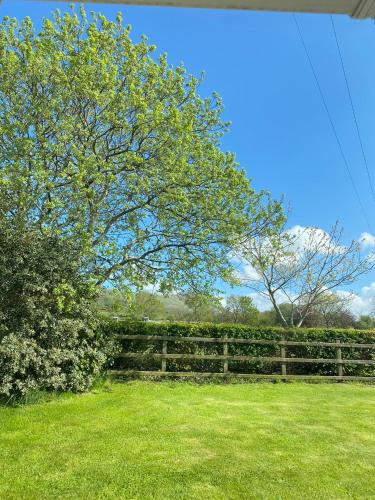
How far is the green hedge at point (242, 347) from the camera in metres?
12.1

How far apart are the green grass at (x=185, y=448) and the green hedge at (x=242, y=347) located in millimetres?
2511

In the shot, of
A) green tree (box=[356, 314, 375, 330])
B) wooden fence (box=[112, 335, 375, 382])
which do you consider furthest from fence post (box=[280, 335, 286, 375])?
green tree (box=[356, 314, 375, 330])

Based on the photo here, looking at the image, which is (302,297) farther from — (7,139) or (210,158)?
(7,139)

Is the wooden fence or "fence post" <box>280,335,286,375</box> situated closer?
the wooden fence

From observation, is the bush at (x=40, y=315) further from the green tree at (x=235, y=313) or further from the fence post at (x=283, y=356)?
the green tree at (x=235, y=313)

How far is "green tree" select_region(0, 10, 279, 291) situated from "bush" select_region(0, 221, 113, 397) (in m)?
0.60

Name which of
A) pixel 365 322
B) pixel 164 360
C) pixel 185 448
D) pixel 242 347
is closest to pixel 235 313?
pixel 365 322

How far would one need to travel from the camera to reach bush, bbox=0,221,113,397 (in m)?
8.38

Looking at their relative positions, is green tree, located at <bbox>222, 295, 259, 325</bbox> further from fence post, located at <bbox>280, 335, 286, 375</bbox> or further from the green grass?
the green grass

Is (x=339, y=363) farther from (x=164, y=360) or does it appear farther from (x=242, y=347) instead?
(x=164, y=360)

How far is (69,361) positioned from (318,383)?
24.7 ft

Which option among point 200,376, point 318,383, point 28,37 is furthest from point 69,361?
point 28,37

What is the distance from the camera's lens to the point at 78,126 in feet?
35.0

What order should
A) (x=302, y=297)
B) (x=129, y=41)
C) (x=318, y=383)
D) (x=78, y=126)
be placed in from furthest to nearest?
(x=302, y=297)
(x=318, y=383)
(x=129, y=41)
(x=78, y=126)
